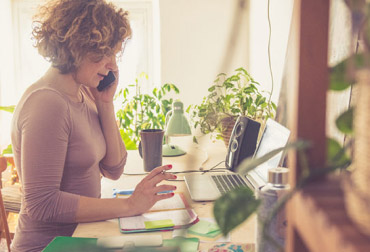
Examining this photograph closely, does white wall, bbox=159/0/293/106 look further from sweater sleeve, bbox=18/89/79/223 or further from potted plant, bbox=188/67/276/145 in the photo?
sweater sleeve, bbox=18/89/79/223

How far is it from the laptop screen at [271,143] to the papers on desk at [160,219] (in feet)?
0.92

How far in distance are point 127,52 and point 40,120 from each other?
3051 millimetres

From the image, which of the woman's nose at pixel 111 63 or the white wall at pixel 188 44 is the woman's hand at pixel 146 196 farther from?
the white wall at pixel 188 44

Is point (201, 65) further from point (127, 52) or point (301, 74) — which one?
point (301, 74)

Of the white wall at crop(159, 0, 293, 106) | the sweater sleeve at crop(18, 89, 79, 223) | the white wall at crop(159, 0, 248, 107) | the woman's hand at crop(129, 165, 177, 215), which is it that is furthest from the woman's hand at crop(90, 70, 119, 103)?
the white wall at crop(159, 0, 248, 107)

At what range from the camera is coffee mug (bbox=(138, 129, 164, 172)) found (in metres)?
1.62

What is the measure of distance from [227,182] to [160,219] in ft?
1.32

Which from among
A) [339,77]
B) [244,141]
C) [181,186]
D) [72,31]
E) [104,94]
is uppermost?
[72,31]

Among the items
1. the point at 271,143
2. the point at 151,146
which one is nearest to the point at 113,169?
the point at 151,146

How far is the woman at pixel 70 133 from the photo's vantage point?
1.15 metres

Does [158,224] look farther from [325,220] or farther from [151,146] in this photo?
[325,220]

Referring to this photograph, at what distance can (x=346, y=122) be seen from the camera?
13.6 inches

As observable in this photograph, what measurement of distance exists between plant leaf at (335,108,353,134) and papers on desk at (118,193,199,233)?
64cm

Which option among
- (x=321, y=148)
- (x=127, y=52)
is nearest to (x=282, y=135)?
(x=321, y=148)
